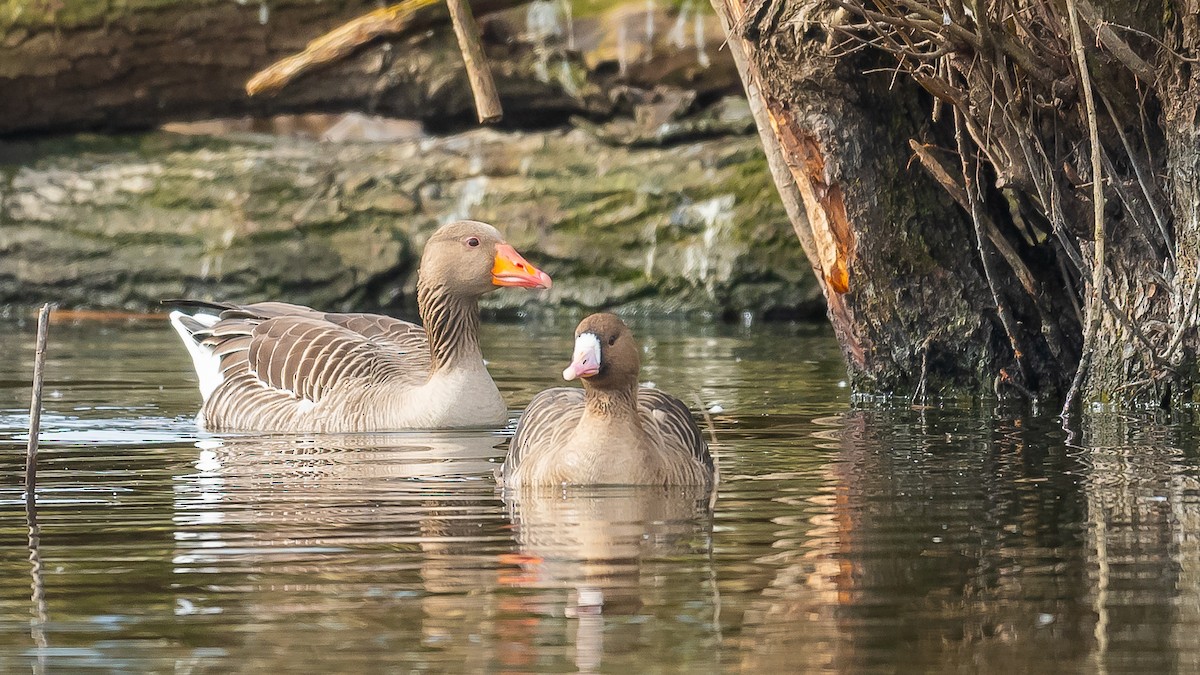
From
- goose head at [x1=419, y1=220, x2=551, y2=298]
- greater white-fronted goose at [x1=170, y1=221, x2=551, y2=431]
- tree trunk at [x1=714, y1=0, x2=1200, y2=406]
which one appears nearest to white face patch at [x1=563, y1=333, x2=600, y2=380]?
tree trunk at [x1=714, y1=0, x2=1200, y2=406]

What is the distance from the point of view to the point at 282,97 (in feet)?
57.4

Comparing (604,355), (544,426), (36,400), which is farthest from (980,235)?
(36,400)

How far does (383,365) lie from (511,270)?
0.88 meters

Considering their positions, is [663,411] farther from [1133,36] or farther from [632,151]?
[632,151]

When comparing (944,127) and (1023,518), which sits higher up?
Answer: (944,127)

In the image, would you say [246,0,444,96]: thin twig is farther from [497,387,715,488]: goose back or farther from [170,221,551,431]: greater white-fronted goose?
[497,387,715,488]: goose back

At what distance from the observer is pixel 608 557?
5.77m

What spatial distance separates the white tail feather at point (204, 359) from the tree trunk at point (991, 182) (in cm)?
340

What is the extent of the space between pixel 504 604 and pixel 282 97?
42.6 ft

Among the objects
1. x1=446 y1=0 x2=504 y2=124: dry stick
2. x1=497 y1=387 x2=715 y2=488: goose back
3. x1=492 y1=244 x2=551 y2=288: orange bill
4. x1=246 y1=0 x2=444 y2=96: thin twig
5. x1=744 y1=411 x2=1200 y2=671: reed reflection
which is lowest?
x1=744 y1=411 x2=1200 y2=671: reed reflection

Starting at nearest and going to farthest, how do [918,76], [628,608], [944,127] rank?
[628,608] → [918,76] → [944,127]

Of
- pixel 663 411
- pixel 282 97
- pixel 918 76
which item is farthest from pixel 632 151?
pixel 663 411

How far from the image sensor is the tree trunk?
8766mm

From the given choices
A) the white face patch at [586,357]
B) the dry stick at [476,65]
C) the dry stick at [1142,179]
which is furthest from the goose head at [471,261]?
the dry stick at [1142,179]
